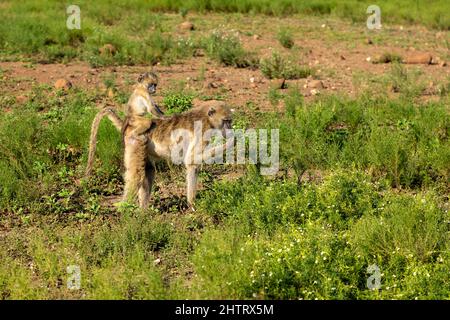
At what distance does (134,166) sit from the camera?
802 centimetres

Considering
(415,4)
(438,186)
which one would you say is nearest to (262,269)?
(438,186)

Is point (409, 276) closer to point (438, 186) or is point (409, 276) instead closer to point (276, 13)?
point (438, 186)

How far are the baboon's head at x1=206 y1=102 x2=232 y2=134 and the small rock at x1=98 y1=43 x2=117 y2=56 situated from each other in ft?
23.0

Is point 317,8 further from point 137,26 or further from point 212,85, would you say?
point 212,85

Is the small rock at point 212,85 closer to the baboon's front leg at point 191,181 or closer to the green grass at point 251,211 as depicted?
the green grass at point 251,211

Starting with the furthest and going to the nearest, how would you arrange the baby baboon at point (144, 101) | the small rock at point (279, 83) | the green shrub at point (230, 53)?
the green shrub at point (230, 53), the small rock at point (279, 83), the baby baboon at point (144, 101)

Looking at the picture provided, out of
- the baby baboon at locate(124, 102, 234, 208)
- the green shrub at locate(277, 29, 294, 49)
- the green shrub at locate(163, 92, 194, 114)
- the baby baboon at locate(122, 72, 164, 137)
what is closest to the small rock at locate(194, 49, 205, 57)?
the green shrub at locate(277, 29, 294, 49)

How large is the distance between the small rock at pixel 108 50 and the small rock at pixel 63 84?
2.20m

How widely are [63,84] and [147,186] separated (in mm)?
5023

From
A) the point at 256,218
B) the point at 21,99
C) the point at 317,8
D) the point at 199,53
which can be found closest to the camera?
the point at 256,218

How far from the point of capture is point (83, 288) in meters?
6.59

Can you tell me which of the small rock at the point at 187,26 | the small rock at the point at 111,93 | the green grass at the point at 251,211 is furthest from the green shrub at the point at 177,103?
the small rock at the point at 187,26

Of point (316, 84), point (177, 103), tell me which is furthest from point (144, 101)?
point (316, 84)

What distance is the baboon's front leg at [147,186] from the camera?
823 centimetres
